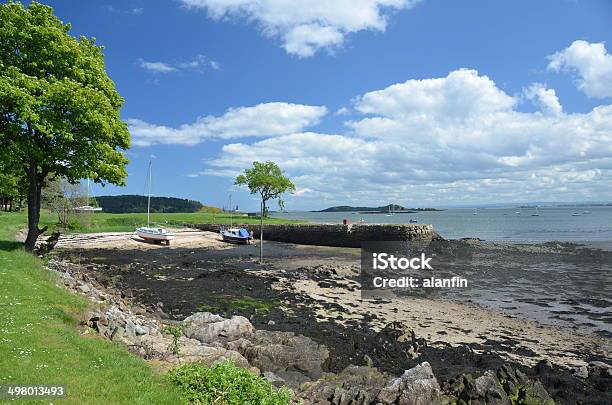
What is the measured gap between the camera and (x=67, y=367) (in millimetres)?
8117

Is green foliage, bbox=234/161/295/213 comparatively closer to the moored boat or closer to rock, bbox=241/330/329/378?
the moored boat

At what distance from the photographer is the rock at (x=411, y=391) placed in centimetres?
934

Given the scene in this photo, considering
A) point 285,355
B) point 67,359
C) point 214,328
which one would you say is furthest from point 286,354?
point 67,359

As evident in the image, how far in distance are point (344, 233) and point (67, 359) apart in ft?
189

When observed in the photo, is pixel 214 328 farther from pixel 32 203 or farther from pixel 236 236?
pixel 236 236

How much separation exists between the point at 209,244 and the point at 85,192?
16.4m

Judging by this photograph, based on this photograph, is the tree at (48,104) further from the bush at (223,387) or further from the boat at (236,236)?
→ the boat at (236,236)

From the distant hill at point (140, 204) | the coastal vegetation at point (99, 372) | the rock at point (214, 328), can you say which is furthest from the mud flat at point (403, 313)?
the distant hill at point (140, 204)

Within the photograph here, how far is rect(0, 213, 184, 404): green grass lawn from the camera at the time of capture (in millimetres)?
7359

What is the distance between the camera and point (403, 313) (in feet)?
71.5

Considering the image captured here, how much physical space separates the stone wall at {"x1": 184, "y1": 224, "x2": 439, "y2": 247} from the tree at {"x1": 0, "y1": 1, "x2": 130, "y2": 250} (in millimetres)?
43994

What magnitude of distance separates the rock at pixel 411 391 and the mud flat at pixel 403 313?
106 centimetres

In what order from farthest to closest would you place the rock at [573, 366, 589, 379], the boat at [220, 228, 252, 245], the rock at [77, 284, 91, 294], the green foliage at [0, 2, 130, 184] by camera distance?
the boat at [220, 228, 252, 245]
the green foliage at [0, 2, 130, 184]
the rock at [77, 284, 91, 294]
the rock at [573, 366, 589, 379]

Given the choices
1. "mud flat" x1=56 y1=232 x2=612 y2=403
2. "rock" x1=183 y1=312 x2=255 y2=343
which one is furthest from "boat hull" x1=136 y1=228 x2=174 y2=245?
"rock" x1=183 y1=312 x2=255 y2=343
